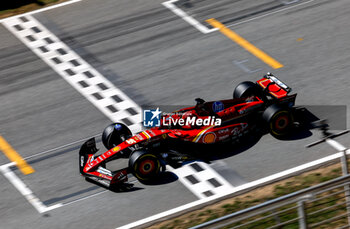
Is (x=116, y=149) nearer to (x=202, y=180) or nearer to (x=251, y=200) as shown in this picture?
(x=202, y=180)

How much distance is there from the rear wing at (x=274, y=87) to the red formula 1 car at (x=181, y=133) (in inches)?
1.0

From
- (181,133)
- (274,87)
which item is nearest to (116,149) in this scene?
(181,133)

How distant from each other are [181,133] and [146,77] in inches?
181

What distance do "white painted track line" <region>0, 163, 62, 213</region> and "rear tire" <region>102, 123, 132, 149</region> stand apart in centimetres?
204

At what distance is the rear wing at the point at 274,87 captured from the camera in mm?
15867

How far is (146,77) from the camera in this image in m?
19.1

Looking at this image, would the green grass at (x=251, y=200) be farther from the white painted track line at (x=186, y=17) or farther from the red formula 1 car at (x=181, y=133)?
the white painted track line at (x=186, y=17)

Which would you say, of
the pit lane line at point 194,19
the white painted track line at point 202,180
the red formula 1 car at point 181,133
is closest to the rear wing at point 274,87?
the red formula 1 car at point 181,133

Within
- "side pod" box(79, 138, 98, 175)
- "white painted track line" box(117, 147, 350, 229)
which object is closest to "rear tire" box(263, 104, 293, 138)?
"white painted track line" box(117, 147, 350, 229)

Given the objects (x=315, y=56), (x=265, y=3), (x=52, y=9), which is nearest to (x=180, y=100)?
(x=315, y=56)

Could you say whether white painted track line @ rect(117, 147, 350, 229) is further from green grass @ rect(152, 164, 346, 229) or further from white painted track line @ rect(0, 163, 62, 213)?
white painted track line @ rect(0, 163, 62, 213)

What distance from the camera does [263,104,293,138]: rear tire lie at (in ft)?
50.0

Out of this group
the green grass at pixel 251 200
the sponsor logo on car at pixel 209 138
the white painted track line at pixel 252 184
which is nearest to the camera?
the green grass at pixel 251 200

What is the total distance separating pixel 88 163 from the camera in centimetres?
1491
